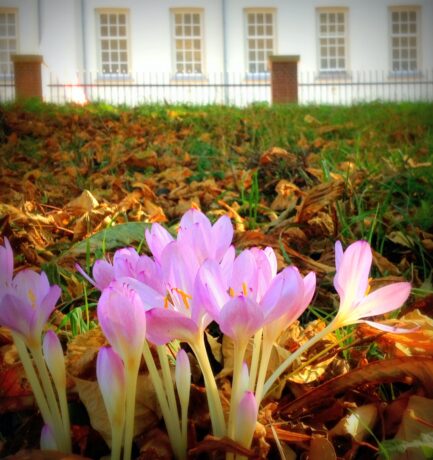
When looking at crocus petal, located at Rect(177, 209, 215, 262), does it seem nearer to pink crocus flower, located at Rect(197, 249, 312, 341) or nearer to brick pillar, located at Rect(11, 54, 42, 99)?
pink crocus flower, located at Rect(197, 249, 312, 341)

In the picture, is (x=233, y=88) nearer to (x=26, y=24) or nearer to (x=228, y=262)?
(x=26, y=24)

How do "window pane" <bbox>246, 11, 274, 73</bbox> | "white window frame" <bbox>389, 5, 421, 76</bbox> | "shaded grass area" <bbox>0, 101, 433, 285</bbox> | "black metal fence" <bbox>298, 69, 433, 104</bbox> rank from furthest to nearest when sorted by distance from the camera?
"white window frame" <bbox>389, 5, 421, 76</bbox>, "window pane" <bbox>246, 11, 274, 73</bbox>, "black metal fence" <bbox>298, 69, 433, 104</bbox>, "shaded grass area" <bbox>0, 101, 433, 285</bbox>

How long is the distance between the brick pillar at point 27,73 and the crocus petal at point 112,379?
54.4ft

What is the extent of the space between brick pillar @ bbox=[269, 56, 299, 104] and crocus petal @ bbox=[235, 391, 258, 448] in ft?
56.1

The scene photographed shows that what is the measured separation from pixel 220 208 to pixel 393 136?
14.4 feet

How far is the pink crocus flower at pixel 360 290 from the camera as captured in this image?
24.9 inches

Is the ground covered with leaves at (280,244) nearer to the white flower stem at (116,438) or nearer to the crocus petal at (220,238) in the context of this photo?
the white flower stem at (116,438)

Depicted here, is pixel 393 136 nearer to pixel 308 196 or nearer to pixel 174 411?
pixel 308 196

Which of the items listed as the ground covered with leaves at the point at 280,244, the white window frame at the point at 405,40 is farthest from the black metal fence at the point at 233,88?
the ground covered with leaves at the point at 280,244

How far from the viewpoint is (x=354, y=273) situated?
2.11 feet

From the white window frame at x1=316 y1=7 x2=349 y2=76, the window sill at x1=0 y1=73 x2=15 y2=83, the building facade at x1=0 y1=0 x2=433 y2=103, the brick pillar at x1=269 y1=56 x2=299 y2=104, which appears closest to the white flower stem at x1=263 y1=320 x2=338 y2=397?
the brick pillar at x1=269 y1=56 x2=299 y2=104

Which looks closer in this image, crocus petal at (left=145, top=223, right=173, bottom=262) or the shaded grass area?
crocus petal at (left=145, top=223, right=173, bottom=262)

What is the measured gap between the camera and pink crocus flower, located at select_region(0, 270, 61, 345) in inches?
22.8

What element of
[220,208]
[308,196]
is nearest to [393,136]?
[220,208]
